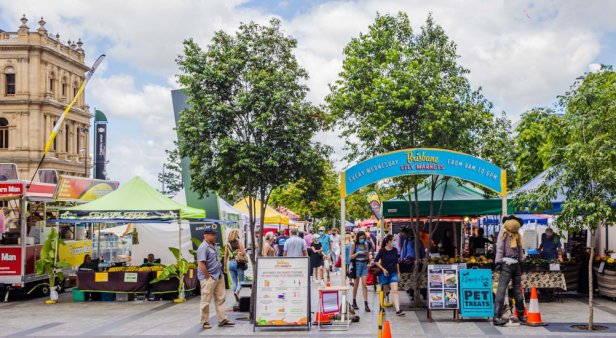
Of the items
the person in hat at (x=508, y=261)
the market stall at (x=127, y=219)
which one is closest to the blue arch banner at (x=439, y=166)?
the person in hat at (x=508, y=261)

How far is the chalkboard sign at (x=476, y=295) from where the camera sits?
13023mm

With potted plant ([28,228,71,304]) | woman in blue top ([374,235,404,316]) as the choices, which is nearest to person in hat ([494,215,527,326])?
woman in blue top ([374,235,404,316])

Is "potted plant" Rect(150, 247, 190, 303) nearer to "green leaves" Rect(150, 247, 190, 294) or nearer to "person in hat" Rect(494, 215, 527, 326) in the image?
"green leaves" Rect(150, 247, 190, 294)

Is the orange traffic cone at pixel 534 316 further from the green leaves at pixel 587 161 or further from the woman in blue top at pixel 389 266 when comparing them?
the woman in blue top at pixel 389 266

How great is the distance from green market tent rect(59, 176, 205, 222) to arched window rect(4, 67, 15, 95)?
174 feet

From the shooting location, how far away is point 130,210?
18281 mm

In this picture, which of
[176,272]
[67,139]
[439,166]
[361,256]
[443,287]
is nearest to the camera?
[443,287]

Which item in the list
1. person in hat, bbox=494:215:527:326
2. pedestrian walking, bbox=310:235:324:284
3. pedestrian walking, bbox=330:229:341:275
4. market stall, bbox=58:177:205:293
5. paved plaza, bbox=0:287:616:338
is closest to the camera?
paved plaza, bbox=0:287:616:338

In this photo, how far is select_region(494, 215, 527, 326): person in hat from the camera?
12.7 meters

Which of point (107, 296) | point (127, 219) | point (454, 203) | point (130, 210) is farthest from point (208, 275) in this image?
point (454, 203)

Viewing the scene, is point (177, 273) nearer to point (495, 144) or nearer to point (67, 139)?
point (495, 144)

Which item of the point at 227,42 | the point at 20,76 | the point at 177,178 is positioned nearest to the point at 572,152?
the point at 227,42

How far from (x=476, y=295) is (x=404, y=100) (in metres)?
4.51

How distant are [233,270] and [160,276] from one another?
2226 mm
